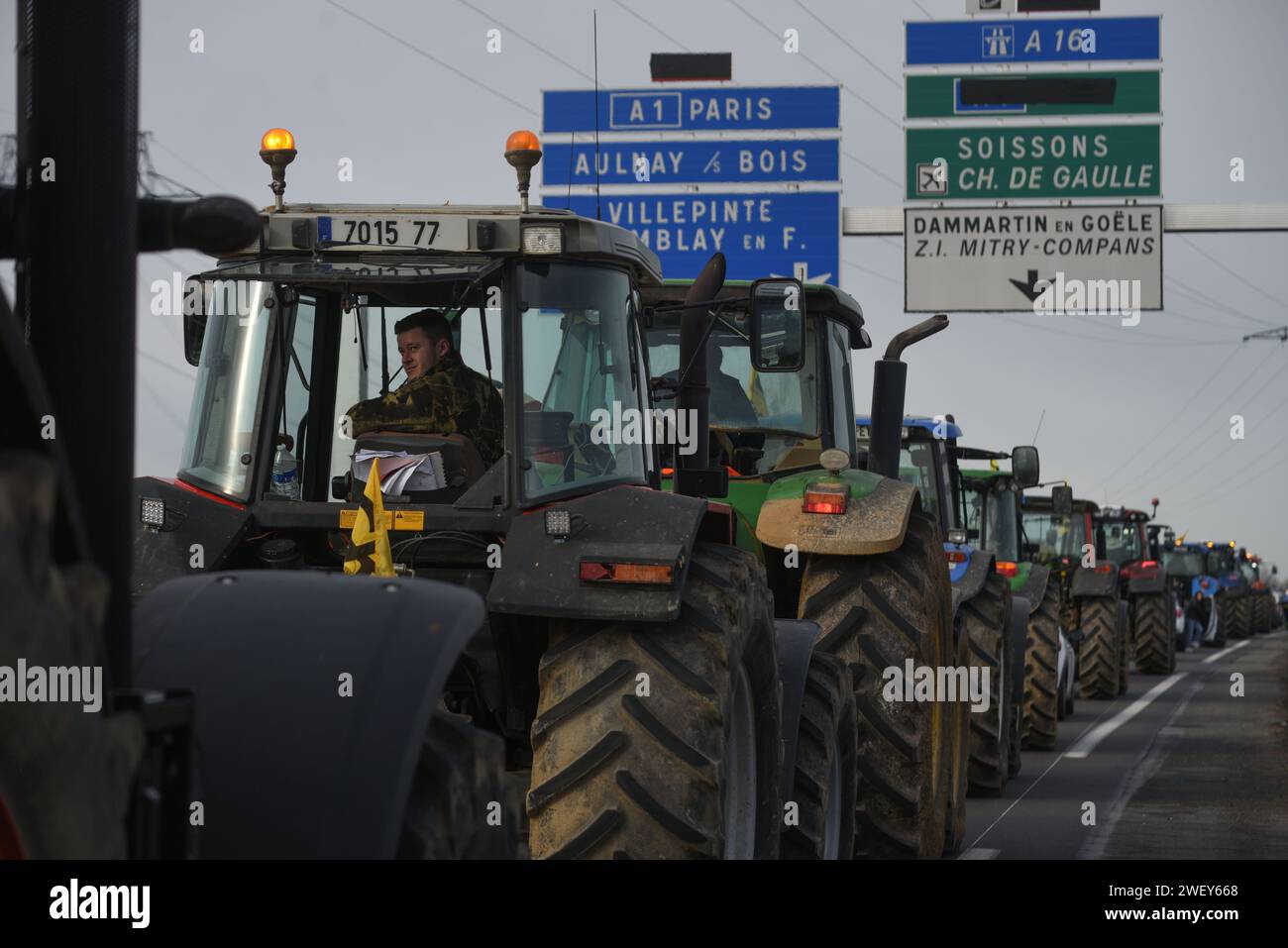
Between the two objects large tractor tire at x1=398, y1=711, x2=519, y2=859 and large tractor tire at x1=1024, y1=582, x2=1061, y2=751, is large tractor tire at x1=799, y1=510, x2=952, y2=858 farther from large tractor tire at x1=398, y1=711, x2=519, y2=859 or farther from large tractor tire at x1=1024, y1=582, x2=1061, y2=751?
large tractor tire at x1=1024, y1=582, x2=1061, y2=751

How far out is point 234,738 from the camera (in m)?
2.87

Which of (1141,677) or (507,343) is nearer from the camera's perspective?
(507,343)

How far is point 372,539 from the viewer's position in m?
5.38

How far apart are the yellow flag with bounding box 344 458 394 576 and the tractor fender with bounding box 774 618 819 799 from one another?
1353mm

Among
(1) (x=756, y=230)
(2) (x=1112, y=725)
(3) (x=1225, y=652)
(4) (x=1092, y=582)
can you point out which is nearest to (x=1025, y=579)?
(2) (x=1112, y=725)

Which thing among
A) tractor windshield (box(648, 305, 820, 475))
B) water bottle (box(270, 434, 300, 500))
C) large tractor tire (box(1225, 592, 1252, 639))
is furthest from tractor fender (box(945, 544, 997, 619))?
large tractor tire (box(1225, 592, 1252, 639))

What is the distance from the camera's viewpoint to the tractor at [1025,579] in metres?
16.2

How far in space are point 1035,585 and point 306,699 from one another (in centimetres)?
1447

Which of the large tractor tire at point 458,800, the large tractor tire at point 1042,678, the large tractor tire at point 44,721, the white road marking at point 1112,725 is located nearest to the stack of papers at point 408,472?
the large tractor tire at point 458,800

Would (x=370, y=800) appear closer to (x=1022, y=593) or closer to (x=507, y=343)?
(x=507, y=343)

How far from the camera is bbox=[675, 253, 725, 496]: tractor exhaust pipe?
266 inches

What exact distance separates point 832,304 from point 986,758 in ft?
13.9
